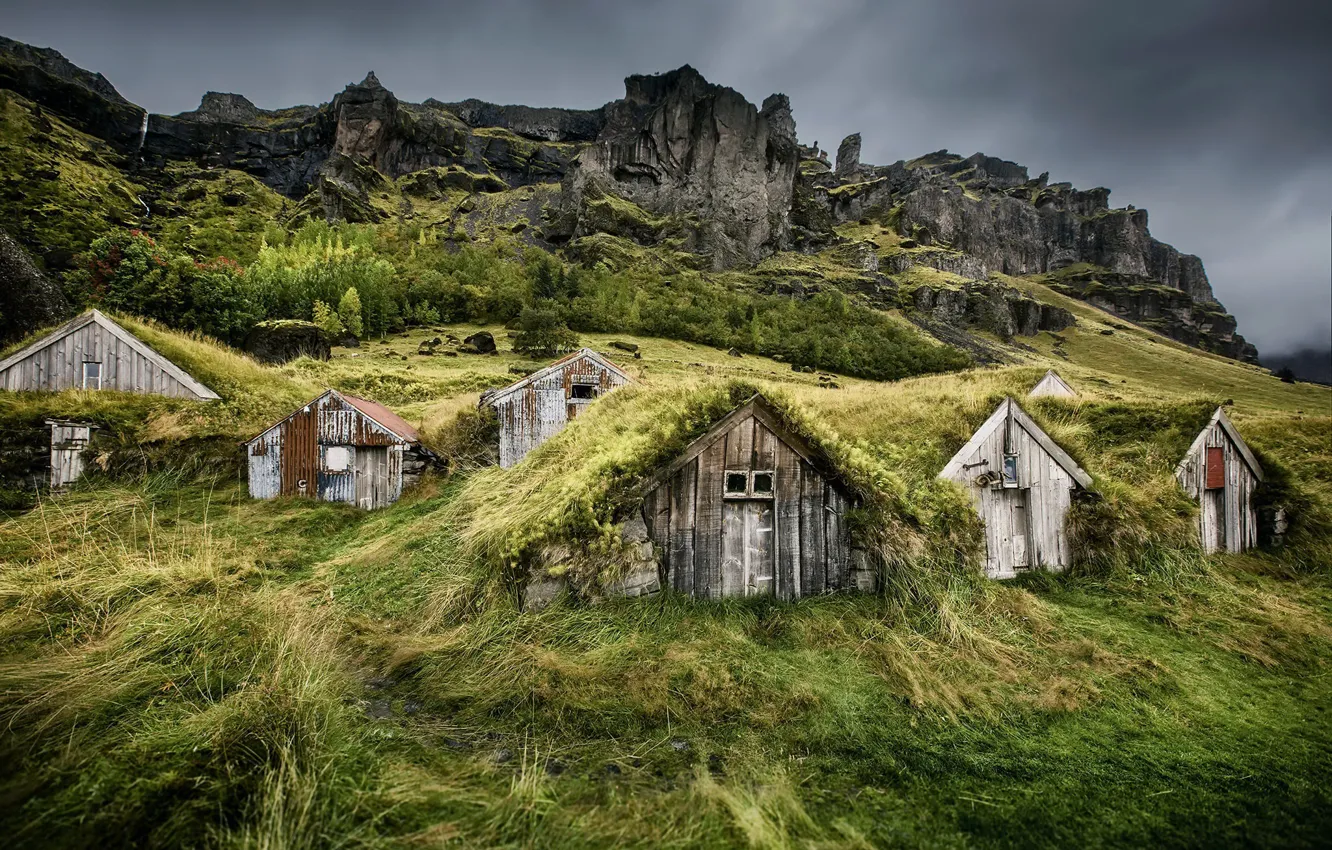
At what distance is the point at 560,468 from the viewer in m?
8.37

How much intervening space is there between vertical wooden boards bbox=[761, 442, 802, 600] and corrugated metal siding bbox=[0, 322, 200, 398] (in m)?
21.6

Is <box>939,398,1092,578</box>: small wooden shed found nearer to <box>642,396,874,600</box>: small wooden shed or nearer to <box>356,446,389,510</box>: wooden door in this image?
<box>642,396,874,600</box>: small wooden shed

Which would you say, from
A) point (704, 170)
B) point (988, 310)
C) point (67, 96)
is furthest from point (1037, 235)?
point (67, 96)

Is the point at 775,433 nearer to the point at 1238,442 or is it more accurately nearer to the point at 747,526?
the point at 747,526

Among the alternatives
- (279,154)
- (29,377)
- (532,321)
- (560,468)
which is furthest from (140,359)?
(279,154)

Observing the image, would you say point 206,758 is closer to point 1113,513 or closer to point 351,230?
point 1113,513

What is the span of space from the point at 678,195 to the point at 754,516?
120 metres

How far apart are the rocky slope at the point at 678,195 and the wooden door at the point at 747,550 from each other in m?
86.0

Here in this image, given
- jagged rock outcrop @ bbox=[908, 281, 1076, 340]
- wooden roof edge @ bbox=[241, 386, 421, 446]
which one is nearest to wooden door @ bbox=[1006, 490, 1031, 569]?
wooden roof edge @ bbox=[241, 386, 421, 446]

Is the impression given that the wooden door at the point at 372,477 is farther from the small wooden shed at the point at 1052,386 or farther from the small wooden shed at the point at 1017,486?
the small wooden shed at the point at 1052,386

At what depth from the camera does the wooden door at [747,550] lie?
727cm

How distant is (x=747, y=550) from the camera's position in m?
7.34

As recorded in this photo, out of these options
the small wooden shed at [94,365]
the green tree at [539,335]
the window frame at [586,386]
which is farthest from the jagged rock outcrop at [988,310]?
the small wooden shed at [94,365]

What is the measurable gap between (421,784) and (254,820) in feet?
3.48
